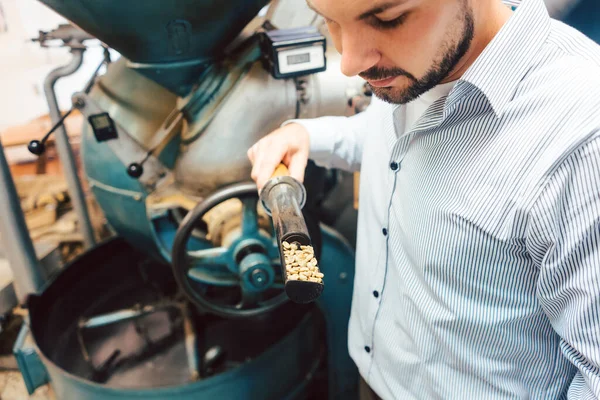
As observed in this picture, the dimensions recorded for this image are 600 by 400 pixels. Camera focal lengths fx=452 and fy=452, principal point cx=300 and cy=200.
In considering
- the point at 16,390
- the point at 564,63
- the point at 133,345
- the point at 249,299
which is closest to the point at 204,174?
the point at 249,299

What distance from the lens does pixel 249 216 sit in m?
1.13

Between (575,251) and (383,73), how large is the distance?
1.11 ft

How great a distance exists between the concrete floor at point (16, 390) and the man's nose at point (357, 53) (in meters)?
1.70

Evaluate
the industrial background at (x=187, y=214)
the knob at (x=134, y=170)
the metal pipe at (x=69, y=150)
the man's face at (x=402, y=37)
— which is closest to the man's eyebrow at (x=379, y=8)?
the man's face at (x=402, y=37)

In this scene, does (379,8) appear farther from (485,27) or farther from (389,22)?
(485,27)

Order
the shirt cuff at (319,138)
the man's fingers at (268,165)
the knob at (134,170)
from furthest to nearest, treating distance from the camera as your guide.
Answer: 1. the knob at (134,170)
2. the shirt cuff at (319,138)
3. the man's fingers at (268,165)

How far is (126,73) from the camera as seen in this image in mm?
1310

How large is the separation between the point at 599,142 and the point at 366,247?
0.53m

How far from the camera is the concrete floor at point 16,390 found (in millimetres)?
1685

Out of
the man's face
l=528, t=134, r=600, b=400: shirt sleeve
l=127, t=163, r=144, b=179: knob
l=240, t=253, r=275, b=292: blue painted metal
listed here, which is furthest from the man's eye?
l=127, t=163, r=144, b=179: knob

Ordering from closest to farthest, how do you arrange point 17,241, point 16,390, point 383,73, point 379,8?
point 379,8, point 383,73, point 17,241, point 16,390

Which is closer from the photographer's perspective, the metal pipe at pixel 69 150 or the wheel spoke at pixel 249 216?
the wheel spoke at pixel 249 216

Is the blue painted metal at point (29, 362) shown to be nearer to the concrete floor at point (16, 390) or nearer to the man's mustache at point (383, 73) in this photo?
the concrete floor at point (16, 390)

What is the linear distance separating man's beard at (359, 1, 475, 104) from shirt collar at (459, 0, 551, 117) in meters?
0.03
